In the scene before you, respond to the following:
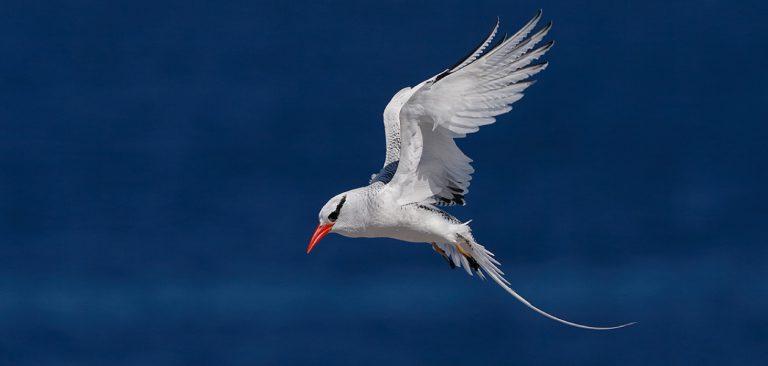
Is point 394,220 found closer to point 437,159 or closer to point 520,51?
point 437,159

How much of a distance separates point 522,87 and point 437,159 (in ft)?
2.00

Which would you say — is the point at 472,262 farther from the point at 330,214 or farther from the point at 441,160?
the point at 330,214

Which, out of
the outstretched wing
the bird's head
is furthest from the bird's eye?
the outstretched wing

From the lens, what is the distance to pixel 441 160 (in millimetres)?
5918

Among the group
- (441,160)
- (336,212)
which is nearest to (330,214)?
(336,212)

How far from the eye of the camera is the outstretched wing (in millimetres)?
5391

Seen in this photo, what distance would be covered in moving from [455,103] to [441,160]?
0.42 meters

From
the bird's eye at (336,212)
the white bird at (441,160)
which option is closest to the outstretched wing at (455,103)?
the white bird at (441,160)

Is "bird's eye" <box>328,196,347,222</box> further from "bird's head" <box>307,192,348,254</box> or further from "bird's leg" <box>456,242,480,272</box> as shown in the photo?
"bird's leg" <box>456,242,480,272</box>

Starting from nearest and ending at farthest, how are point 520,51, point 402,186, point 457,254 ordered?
1. point 520,51
2. point 402,186
3. point 457,254

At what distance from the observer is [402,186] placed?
575 centimetres

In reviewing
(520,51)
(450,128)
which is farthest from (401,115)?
(520,51)

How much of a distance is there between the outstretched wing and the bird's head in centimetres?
21

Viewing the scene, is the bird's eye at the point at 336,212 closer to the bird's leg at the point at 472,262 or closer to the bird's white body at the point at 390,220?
the bird's white body at the point at 390,220
